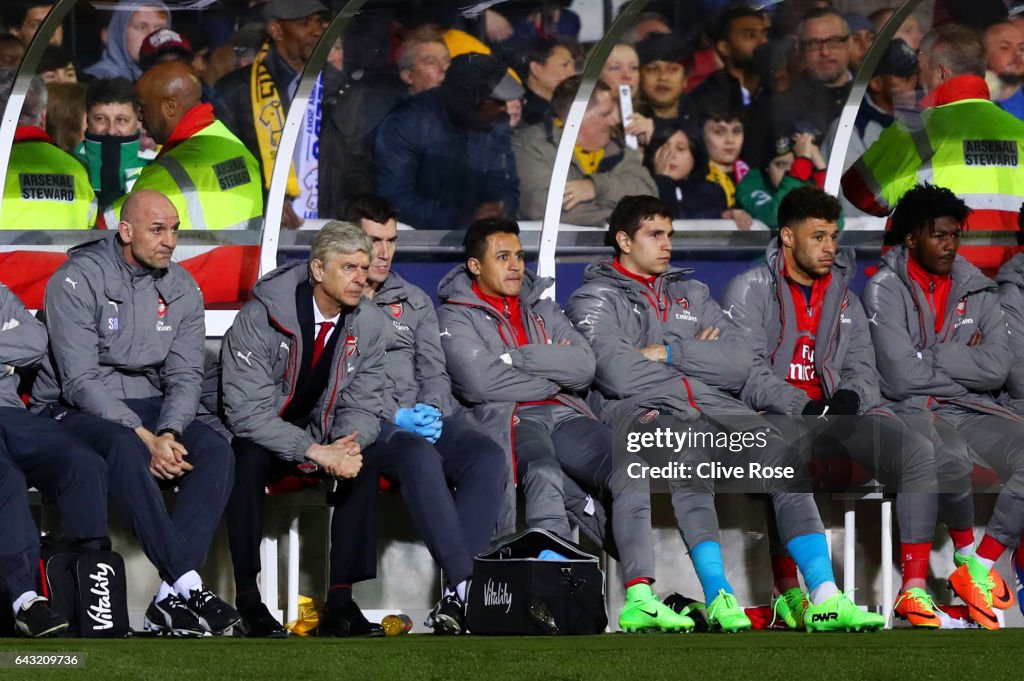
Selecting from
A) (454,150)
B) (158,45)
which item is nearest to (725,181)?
(454,150)

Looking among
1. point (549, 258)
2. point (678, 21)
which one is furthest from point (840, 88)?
point (549, 258)

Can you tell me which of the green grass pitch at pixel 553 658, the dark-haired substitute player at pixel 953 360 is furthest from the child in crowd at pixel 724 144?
the green grass pitch at pixel 553 658

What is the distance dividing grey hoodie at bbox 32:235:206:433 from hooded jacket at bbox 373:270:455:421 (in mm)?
709

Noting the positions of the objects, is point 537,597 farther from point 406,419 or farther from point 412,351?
point 412,351

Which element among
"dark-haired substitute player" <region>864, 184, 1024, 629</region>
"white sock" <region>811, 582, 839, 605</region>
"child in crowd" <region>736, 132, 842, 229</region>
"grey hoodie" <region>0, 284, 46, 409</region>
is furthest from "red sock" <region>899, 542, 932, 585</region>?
"grey hoodie" <region>0, 284, 46, 409</region>

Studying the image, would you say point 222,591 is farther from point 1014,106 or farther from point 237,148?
point 1014,106

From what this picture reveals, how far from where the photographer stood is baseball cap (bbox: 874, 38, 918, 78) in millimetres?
7598

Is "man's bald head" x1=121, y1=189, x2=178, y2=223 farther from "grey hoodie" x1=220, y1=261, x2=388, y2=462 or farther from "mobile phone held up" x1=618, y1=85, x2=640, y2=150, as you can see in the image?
"mobile phone held up" x1=618, y1=85, x2=640, y2=150

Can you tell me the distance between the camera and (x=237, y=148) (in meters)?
7.21

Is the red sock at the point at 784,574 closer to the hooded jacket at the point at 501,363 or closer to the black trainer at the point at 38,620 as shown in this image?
the hooded jacket at the point at 501,363

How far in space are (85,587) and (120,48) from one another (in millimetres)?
2715

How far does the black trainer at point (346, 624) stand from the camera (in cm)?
560

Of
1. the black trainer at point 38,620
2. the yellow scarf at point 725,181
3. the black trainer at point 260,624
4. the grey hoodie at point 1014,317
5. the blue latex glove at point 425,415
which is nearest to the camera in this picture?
the black trainer at point 38,620

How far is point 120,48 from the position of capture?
712 cm
